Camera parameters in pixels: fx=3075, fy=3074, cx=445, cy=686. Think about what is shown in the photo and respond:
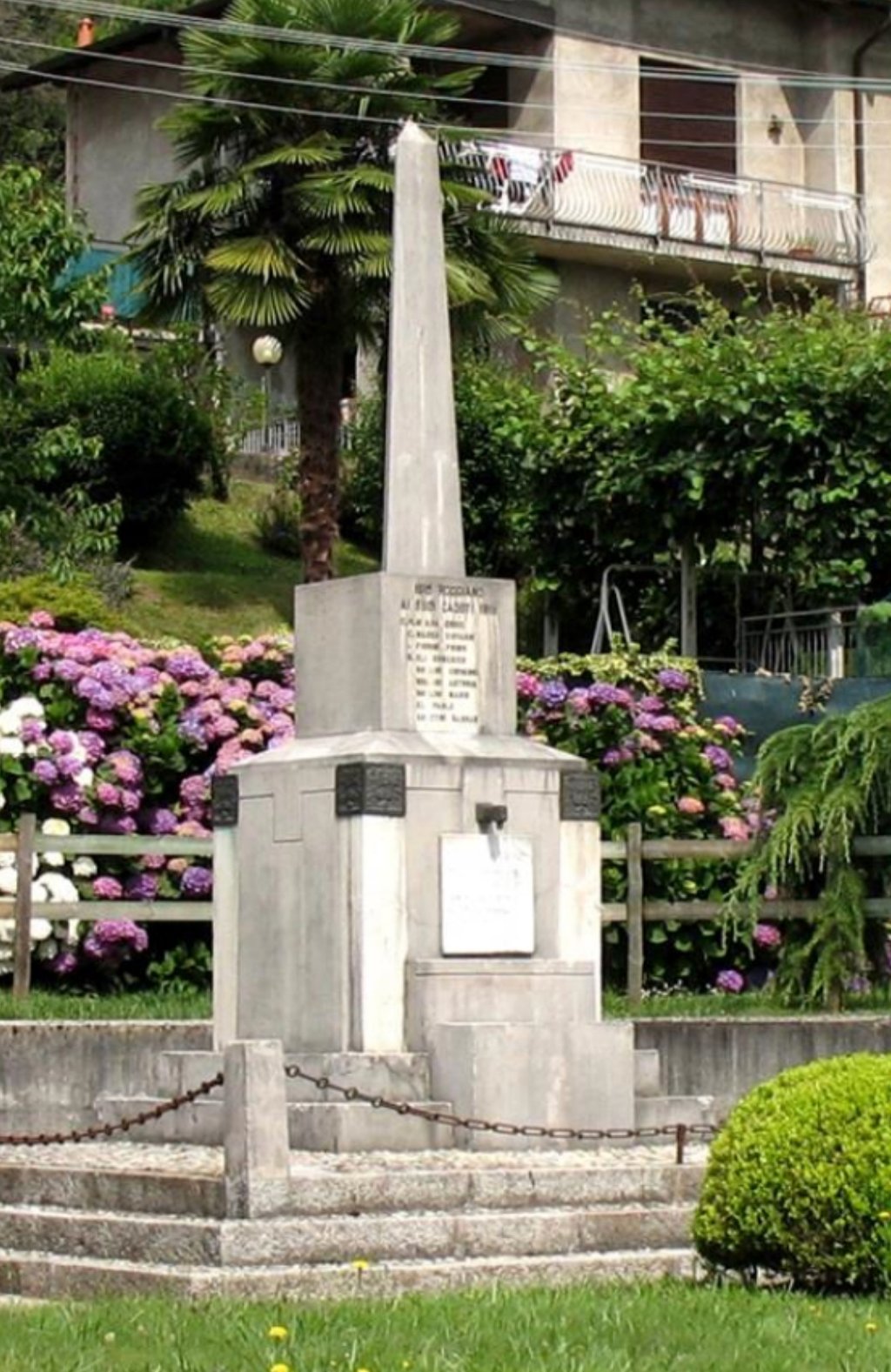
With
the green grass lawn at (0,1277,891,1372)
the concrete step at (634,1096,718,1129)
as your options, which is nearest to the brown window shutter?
the concrete step at (634,1096,718,1129)

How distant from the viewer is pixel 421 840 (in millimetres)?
15008

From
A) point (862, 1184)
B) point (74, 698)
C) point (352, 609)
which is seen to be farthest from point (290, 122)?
point (862, 1184)

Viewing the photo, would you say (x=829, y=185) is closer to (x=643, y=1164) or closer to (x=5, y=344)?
(x=5, y=344)

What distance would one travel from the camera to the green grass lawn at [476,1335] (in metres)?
9.26

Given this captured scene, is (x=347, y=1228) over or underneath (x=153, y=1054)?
underneath

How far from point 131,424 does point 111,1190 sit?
22871mm

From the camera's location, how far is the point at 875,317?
3366 centimetres

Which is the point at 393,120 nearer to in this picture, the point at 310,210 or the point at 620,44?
the point at 310,210

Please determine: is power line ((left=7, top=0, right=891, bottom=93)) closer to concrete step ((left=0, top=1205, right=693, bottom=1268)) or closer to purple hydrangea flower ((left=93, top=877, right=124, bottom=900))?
purple hydrangea flower ((left=93, top=877, right=124, bottom=900))

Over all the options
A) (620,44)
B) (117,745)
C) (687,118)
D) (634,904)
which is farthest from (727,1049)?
(687,118)

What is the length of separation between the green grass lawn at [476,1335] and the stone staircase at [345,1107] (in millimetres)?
3130

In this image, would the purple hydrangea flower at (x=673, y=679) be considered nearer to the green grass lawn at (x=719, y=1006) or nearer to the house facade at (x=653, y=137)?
the green grass lawn at (x=719, y=1006)

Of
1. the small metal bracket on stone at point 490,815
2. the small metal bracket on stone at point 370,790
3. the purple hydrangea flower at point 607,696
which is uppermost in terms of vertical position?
the purple hydrangea flower at point 607,696

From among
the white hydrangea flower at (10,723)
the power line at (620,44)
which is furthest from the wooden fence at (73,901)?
the power line at (620,44)
